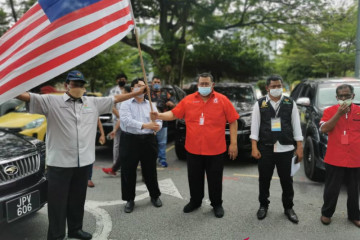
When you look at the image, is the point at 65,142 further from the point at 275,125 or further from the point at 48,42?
the point at 275,125

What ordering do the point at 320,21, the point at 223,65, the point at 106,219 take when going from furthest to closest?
the point at 223,65 → the point at 320,21 → the point at 106,219

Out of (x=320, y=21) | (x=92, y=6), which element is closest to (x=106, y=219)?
(x=92, y=6)

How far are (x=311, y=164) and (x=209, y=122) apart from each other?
258 centimetres

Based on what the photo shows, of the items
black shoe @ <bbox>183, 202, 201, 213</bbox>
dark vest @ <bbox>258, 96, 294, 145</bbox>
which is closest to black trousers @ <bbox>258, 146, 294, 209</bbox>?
dark vest @ <bbox>258, 96, 294, 145</bbox>

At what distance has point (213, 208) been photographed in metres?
4.31

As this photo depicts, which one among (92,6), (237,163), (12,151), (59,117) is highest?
(92,6)

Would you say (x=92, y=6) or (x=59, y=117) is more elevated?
(x=92, y=6)

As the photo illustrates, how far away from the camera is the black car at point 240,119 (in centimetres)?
639

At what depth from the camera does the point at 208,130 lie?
4.02 metres

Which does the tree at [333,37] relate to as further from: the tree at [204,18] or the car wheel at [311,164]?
the car wheel at [311,164]

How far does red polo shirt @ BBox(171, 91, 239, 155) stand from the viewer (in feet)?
13.2

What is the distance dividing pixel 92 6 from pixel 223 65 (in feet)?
60.5

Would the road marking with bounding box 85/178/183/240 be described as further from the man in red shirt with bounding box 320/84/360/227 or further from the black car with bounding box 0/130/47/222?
the man in red shirt with bounding box 320/84/360/227

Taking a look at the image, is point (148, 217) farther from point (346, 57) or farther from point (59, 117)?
point (346, 57)
